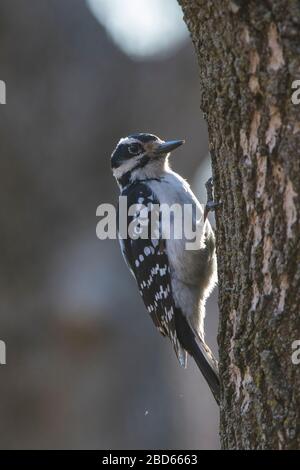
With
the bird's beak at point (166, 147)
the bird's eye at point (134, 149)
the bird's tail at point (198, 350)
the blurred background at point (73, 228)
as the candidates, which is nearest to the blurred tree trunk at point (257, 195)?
the bird's tail at point (198, 350)

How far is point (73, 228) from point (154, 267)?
3262 millimetres

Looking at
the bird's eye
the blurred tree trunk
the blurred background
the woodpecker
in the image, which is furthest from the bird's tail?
the blurred background

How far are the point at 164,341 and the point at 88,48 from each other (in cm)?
282

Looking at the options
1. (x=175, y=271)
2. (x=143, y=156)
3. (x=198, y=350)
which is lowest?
(x=198, y=350)

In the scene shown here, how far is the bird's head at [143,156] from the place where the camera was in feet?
17.5

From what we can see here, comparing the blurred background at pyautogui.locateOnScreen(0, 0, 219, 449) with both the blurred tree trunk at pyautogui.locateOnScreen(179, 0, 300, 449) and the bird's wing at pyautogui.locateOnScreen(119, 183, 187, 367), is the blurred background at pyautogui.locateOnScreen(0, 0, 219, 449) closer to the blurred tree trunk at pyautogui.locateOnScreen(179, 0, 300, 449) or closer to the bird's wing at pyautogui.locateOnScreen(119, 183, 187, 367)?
the bird's wing at pyautogui.locateOnScreen(119, 183, 187, 367)

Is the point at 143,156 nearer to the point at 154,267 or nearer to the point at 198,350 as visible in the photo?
the point at 154,267

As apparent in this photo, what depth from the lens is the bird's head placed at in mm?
5320

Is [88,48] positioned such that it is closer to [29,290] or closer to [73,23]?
[73,23]

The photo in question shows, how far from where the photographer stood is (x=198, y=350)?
4.86 meters

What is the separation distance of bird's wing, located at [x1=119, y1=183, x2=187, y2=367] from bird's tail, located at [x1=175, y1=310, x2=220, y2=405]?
0.04 m

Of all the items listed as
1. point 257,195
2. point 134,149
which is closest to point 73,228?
point 134,149
